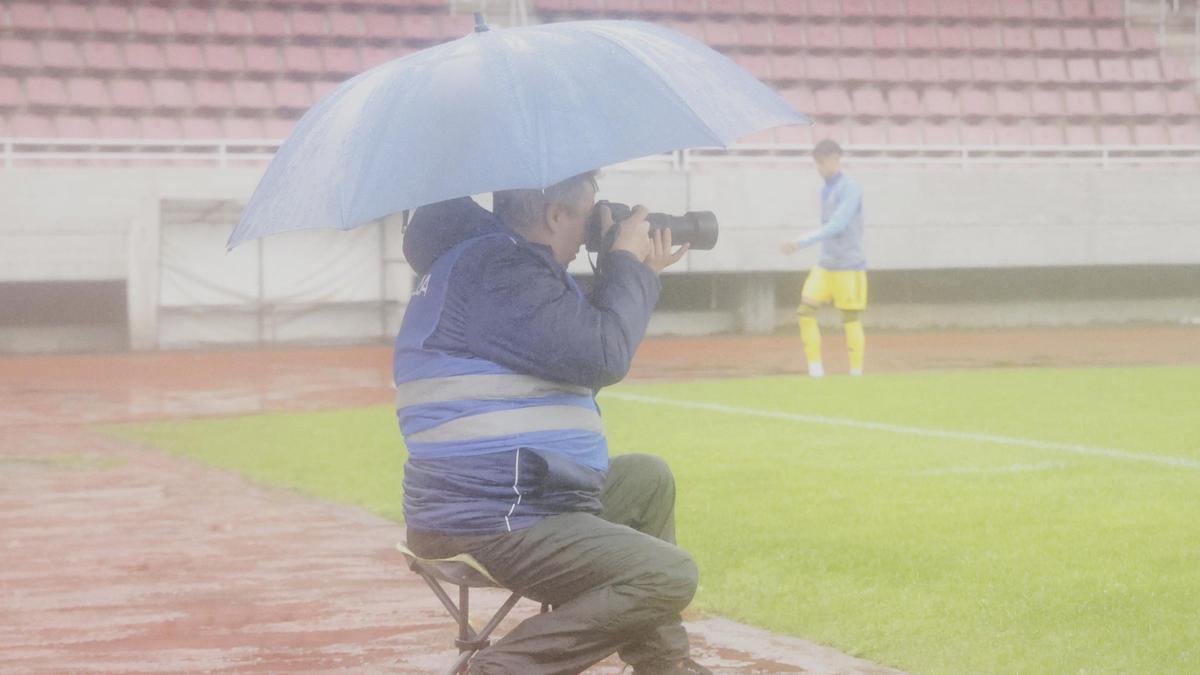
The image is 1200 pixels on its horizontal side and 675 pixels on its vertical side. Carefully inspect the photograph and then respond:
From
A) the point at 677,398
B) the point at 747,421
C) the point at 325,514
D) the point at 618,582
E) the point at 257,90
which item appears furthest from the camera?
the point at 257,90

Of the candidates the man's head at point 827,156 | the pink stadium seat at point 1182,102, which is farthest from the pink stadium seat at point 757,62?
the man's head at point 827,156

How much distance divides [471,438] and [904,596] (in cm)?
228

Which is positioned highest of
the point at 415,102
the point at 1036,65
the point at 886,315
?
the point at 1036,65

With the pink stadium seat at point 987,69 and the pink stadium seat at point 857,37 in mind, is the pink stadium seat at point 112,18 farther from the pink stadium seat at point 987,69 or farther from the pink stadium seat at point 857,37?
the pink stadium seat at point 987,69

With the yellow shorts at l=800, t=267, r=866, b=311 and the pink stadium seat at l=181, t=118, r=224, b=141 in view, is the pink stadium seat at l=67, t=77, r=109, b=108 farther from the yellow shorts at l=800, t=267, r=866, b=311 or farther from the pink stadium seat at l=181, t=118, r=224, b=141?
the yellow shorts at l=800, t=267, r=866, b=311

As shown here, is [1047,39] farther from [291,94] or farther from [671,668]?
[671,668]

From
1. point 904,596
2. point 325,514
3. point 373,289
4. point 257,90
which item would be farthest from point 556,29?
point 257,90

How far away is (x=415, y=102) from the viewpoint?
3785 mm

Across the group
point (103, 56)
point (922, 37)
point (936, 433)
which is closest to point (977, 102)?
point (922, 37)

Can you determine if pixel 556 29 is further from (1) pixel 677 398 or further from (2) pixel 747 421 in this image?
(1) pixel 677 398

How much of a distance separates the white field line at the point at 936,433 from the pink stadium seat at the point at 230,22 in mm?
12950

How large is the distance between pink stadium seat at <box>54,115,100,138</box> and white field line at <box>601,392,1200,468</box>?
38.2ft

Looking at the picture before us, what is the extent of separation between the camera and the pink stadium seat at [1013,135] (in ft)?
89.0

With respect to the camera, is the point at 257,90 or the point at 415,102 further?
the point at 257,90
